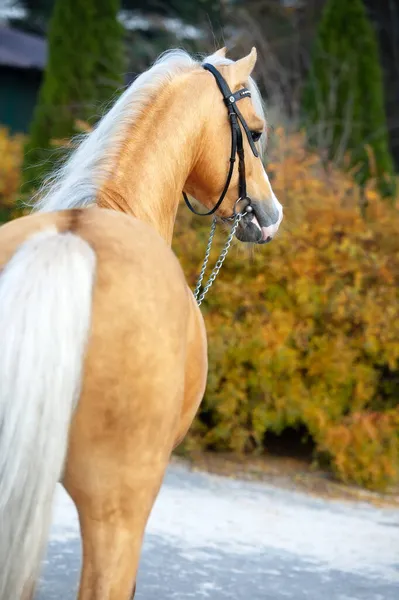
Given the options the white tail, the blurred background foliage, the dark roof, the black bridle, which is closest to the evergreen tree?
the blurred background foliage

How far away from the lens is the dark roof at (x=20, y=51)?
1945 cm

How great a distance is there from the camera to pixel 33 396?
1986 millimetres

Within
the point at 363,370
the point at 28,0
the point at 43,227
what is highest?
the point at 28,0

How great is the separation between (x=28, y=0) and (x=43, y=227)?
71.3ft

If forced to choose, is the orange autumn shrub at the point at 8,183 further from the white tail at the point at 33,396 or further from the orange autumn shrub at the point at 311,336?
the white tail at the point at 33,396

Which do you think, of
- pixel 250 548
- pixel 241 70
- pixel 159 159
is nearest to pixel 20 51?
pixel 250 548

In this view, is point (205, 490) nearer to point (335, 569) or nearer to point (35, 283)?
point (335, 569)

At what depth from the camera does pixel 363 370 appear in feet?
21.8

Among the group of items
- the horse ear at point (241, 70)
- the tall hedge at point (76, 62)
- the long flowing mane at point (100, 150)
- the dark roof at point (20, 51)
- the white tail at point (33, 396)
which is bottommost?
the white tail at point (33, 396)

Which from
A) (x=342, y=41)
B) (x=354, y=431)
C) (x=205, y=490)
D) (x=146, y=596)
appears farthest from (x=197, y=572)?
(x=342, y=41)

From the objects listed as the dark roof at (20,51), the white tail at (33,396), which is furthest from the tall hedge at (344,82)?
the dark roof at (20,51)

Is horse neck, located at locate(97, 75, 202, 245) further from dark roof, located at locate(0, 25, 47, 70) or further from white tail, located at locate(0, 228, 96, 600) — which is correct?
dark roof, located at locate(0, 25, 47, 70)

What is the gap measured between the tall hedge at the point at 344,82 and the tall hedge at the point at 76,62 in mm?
2568

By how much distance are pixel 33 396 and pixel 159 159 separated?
101cm
